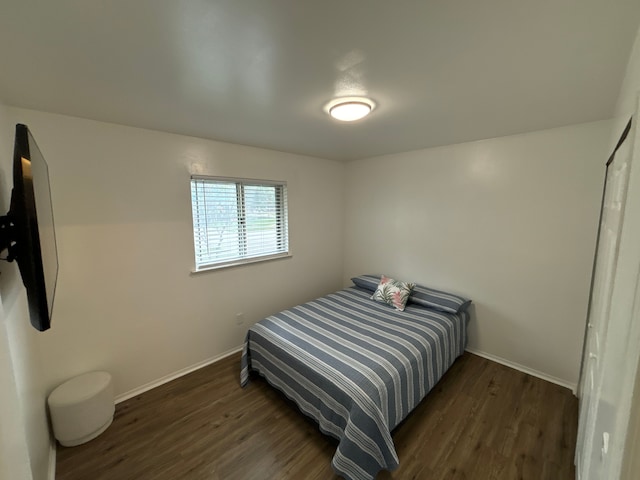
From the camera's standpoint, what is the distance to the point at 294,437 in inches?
72.5

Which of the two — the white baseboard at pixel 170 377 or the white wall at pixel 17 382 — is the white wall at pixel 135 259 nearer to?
the white baseboard at pixel 170 377

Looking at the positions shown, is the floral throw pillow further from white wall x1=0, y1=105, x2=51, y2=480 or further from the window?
white wall x1=0, y1=105, x2=51, y2=480

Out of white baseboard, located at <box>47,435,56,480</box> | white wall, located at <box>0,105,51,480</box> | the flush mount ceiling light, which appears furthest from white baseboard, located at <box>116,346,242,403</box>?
the flush mount ceiling light

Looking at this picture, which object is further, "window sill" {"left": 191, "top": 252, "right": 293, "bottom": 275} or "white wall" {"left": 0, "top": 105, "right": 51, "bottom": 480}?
"window sill" {"left": 191, "top": 252, "right": 293, "bottom": 275}

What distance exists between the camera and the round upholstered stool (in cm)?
171

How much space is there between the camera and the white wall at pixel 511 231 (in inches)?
85.9

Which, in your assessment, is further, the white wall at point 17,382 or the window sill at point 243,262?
the window sill at point 243,262

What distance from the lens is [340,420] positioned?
5.49 feet

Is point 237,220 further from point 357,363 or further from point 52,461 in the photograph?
point 52,461

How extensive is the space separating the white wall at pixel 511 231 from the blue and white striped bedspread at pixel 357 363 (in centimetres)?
47

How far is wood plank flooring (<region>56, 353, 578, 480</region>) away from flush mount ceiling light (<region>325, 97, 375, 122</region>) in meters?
2.27

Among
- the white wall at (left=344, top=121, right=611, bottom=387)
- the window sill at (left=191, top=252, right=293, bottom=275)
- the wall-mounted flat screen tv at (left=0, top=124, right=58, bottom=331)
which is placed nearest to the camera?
the wall-mounted flat screen tv at (left=0, top=124, right=58, bottom=331)

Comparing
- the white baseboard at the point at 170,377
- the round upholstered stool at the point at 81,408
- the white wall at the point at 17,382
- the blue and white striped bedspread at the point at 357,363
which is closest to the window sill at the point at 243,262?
the blue and white striped bedspread at the point at 357,363

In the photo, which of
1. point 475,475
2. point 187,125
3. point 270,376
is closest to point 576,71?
point 475,475
